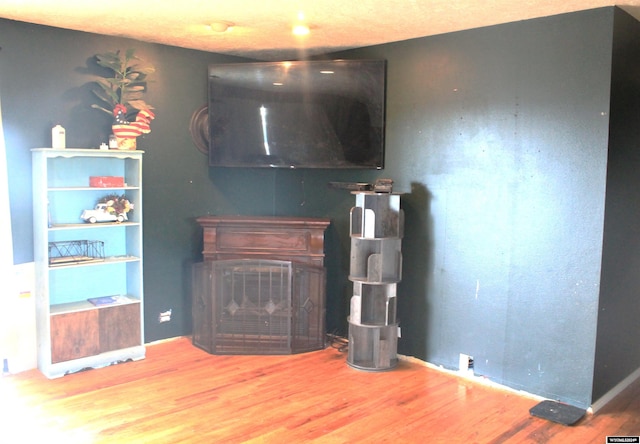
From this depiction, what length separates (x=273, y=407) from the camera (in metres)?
3.32

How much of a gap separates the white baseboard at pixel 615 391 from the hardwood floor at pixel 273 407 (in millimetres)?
39

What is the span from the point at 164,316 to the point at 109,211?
1.01 metres

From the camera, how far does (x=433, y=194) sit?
3.98 meters

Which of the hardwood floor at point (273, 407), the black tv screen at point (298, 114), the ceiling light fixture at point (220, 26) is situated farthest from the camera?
the black tv screen at point (298, 114)

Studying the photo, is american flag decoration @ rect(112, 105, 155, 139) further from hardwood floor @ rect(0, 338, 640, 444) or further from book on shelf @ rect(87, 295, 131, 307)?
hardwood floor @ rect(0, 338, 640, 444)

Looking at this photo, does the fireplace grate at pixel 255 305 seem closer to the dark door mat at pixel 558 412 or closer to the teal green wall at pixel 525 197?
the teal green wall at pixel 525 197

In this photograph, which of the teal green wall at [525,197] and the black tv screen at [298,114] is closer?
the teal green wall at [525,197]

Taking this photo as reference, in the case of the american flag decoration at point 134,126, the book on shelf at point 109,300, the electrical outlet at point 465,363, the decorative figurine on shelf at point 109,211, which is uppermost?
the american flag decoration at point 134,126

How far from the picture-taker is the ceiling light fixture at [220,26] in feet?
11.9

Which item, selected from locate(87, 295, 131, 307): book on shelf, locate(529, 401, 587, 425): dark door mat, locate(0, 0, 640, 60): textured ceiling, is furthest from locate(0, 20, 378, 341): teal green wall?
locate(529, 401, 587, 425): dark door mat

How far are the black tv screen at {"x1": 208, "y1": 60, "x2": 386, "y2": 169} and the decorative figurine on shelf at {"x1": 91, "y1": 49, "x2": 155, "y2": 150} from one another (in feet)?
2.08

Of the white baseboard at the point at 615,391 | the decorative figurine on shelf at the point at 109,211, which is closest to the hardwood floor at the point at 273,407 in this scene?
the white baseboard at the point at 615,391

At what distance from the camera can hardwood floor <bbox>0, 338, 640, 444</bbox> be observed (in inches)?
118

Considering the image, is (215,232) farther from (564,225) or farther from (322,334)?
(564,225)
